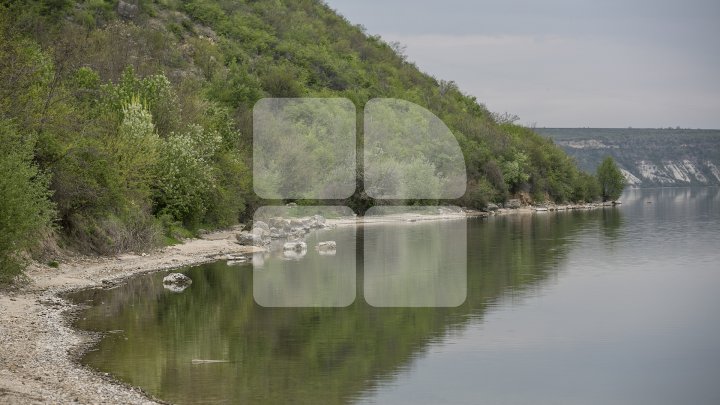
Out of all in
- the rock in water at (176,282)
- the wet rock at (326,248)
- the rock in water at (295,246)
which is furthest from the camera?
the rock in water at (295,246)

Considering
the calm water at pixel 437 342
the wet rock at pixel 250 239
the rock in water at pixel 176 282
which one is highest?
the wet rock at pixel 250 239

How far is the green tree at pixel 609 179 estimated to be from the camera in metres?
146

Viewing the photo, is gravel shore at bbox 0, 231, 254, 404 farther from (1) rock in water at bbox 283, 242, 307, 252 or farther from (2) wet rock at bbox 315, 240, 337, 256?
(2) wet rock at bbox 315, 240, 337, 256

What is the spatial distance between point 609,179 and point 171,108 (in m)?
107

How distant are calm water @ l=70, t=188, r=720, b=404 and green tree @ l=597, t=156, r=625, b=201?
107m

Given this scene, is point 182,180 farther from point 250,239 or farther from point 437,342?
point 437,342

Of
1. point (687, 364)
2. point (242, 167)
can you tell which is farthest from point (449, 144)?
point (687, 364)

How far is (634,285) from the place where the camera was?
38.5m

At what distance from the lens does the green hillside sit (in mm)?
35781

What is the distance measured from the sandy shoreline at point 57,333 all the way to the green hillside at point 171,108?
5.46ft

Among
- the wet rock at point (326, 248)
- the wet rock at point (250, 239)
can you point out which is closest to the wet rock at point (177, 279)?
the wet rock at point (326, 248)

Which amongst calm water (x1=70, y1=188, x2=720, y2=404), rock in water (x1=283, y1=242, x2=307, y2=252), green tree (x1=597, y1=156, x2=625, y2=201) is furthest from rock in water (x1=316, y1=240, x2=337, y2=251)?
green tree (x1=597, y1=156, x2=625, y2=201)

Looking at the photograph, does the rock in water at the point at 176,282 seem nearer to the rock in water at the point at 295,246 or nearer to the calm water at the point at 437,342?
the calm water at the point at 437,342

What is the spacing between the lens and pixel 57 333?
941 inches
